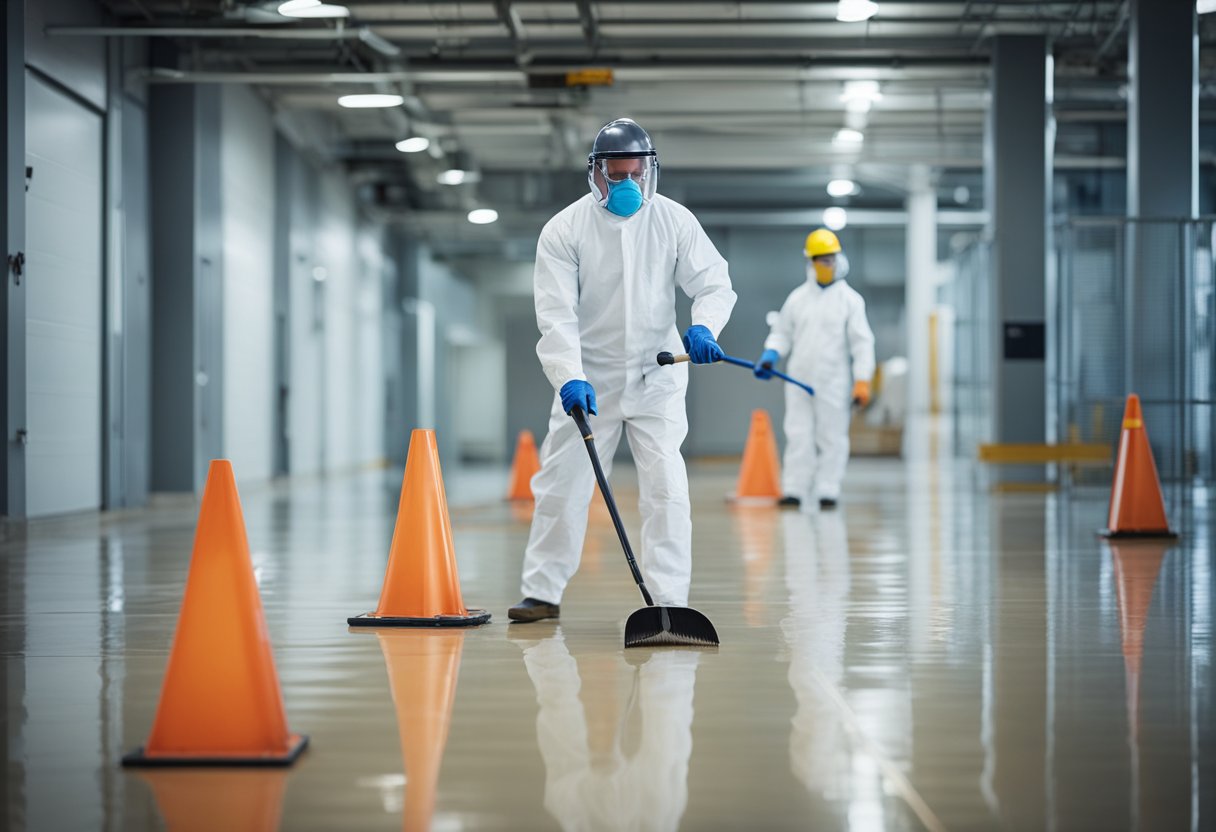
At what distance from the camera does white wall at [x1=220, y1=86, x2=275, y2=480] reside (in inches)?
539

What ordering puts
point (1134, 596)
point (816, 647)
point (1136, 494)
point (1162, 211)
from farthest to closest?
point (1162, 211)
point (1136, 494)
point (1134, 596)
point (816, 647)

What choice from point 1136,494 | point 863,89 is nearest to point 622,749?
point 1136,494

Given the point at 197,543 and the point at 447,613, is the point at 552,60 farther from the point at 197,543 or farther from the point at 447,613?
the point at 197,543

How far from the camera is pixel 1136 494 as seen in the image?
24.8 feet

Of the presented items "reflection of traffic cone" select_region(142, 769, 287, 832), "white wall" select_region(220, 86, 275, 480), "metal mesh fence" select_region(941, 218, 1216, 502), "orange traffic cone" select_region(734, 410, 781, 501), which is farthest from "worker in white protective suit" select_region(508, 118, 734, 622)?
"white wall" select_region(220, 86, 275, 480)

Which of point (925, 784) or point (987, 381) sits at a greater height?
point (987, 381)

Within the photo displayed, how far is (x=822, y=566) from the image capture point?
Result: 6289mm

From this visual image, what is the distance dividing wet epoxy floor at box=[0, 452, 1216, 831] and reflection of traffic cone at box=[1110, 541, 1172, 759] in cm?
2

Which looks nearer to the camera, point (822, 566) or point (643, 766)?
point (643, 766)

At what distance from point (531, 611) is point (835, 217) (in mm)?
19196

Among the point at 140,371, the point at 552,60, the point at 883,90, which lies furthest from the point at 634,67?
the point at 140,371

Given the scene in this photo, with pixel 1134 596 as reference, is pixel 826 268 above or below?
above

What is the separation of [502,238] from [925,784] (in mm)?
22066

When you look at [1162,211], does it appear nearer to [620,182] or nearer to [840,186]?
[840,186]
